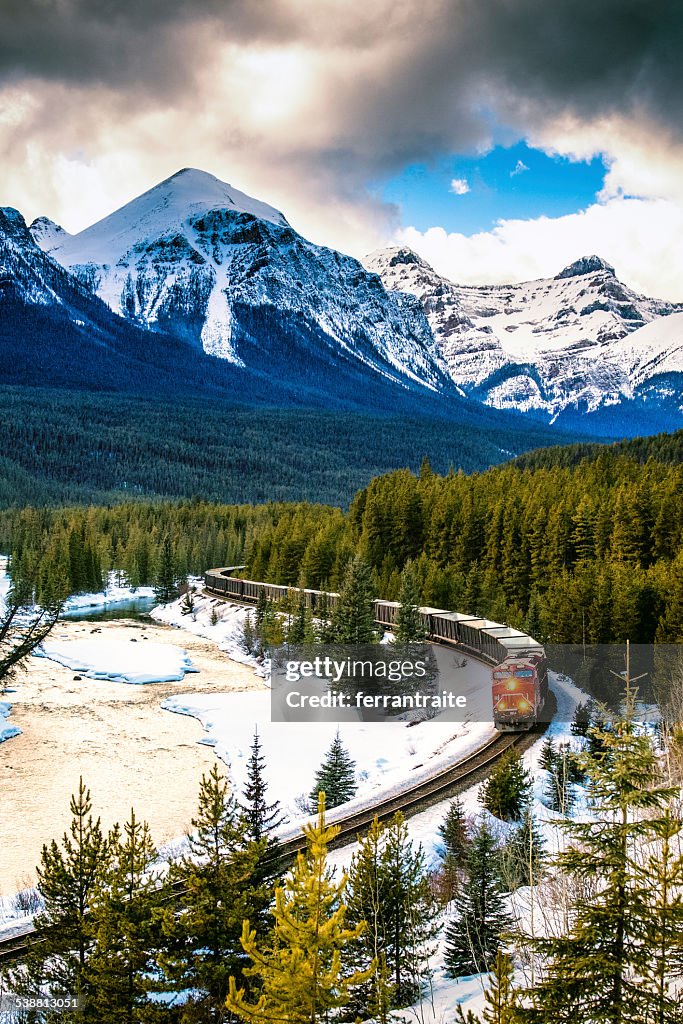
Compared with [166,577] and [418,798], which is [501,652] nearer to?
[418,798]

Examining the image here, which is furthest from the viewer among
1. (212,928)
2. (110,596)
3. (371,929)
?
(110,596)

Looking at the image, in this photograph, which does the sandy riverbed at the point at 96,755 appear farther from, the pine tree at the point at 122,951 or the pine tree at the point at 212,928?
the pine tree at the point at 212,928

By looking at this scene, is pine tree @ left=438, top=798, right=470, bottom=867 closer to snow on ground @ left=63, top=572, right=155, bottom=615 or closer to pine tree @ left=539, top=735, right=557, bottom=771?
pine tree @ left=539, top=735, right=557, bottom=771

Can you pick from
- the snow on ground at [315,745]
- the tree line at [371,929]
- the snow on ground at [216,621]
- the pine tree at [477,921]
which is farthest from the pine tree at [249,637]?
the pine tree at [477,921]

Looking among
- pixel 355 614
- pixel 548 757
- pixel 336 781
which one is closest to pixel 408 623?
pixel 355 614

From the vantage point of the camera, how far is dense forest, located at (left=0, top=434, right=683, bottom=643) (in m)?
49.0

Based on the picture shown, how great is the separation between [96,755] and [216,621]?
44.5 m

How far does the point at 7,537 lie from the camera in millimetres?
138875

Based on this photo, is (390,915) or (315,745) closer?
(390,915)

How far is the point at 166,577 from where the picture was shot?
106 meters

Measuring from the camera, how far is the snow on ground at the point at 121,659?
6212cm

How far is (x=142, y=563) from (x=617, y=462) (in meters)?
71.7

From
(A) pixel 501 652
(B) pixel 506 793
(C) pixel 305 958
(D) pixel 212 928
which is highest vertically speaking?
(C) pixel 305 958

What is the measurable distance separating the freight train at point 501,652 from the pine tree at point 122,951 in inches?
932
